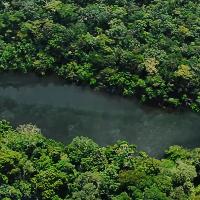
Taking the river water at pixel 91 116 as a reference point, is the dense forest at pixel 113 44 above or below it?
above

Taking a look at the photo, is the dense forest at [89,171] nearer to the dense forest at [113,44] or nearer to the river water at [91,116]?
the river water at [91,116]

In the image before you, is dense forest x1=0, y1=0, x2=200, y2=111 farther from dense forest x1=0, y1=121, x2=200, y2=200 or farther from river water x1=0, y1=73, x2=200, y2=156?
dense forest x1=0, y1=121, x2=200, y2=200

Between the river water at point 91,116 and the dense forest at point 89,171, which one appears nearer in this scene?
the dense forest at point 89,171

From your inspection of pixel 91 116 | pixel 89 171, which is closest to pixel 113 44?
pixel 91 116

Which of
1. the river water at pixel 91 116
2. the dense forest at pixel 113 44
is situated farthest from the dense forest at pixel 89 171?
the dense forest at pixel 113 44

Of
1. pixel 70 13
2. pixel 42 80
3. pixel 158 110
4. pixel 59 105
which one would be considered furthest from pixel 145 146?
pixel 70 13

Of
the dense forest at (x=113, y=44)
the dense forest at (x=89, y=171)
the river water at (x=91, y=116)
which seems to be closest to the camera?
the dense forest at (x=89, y=171)

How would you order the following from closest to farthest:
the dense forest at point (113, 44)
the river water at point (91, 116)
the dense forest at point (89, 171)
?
the dense forest at point (89, 171)
the river water at point (91, 116)
the dense forest at point (113, 44)
